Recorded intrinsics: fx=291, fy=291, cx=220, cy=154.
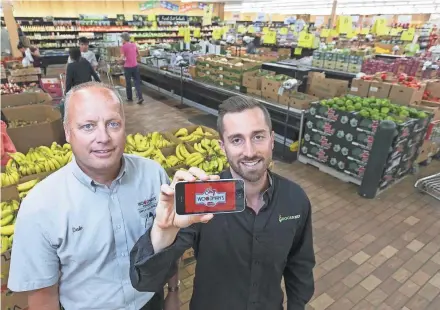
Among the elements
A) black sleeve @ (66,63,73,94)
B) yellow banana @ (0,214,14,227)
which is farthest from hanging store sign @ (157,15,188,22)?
yellow banana @ (0,214,14,227)

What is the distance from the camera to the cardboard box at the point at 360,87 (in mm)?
4641

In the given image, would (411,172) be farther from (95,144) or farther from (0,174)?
(0,174)

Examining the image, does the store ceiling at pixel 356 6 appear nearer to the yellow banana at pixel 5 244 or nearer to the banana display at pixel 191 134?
the banana display at pixel 191 134

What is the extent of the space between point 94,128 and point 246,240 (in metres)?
0.71

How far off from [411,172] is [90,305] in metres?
4.77

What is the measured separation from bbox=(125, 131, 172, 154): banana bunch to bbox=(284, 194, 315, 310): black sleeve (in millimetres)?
2098

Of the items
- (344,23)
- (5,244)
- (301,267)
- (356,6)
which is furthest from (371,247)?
(356,6)

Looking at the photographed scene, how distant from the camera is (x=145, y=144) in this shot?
10.9 feet

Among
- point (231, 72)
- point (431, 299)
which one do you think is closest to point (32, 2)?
point (231, 72)

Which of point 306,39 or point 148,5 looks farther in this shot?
point 148,5

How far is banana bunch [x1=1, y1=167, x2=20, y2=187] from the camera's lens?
238 cm

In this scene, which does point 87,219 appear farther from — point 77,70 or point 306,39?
point 306,39

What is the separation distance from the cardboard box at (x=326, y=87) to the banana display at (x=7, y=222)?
15.0 feet

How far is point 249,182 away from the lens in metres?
1.12
